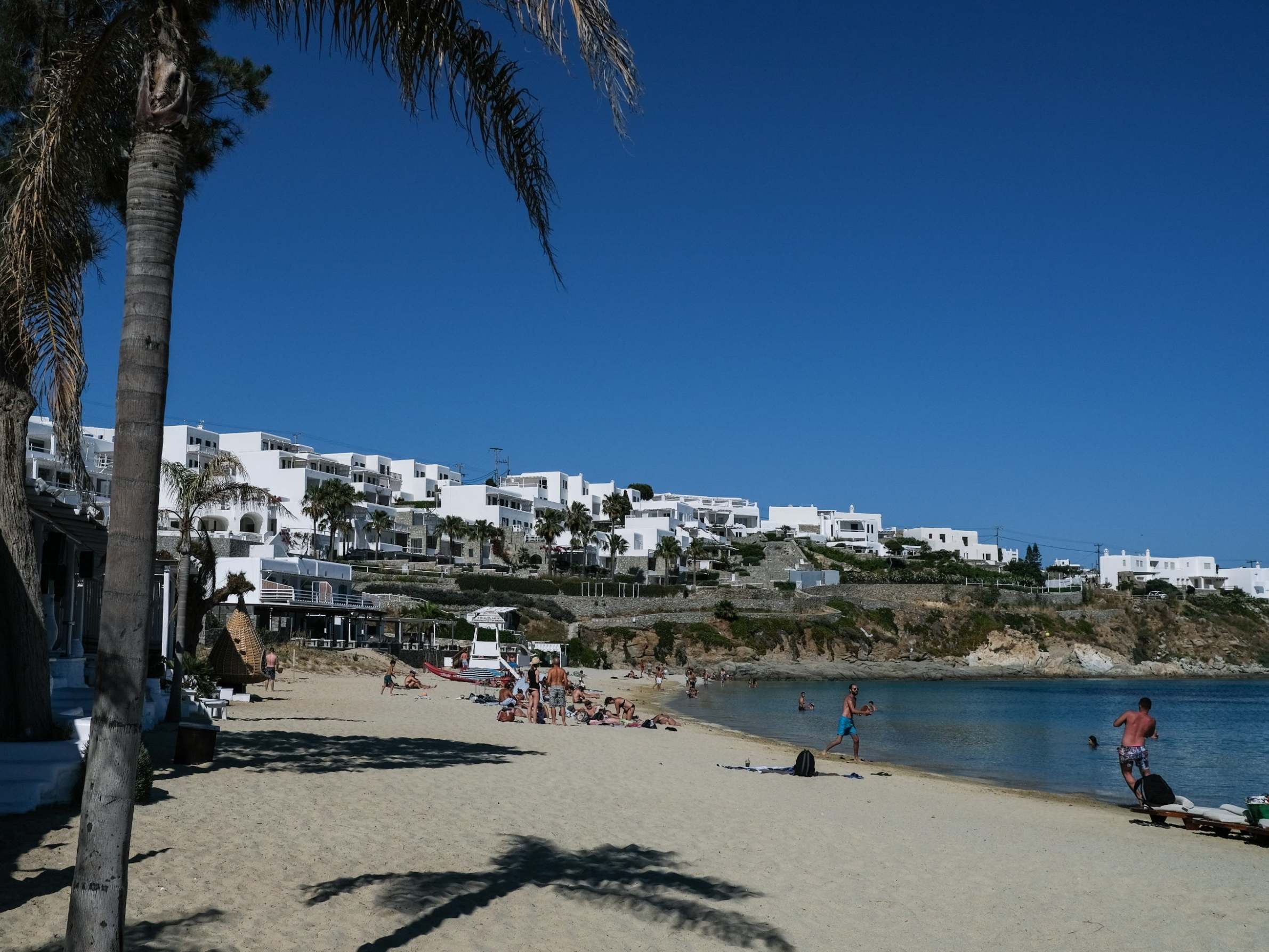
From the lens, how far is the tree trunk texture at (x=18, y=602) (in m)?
9.68

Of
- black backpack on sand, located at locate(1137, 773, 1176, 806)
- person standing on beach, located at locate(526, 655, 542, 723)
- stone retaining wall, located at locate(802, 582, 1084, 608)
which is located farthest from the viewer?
stone retaining wall, located at locate(802, 582, 1084, 608)

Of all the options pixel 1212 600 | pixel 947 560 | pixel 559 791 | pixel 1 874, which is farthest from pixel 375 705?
pixel 947 560

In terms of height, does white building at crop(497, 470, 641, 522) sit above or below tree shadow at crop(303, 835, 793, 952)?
above

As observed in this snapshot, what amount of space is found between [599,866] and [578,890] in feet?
2.83

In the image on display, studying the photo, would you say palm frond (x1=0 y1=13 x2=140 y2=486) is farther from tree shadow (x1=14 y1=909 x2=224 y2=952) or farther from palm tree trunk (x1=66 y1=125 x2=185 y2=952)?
tree shadow (x1=14 y1=909 x2=224 y2=952)

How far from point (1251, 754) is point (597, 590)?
5799cm

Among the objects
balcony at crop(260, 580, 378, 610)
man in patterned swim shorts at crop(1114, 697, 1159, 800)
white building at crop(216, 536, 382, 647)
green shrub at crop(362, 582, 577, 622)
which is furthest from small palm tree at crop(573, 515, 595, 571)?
man in patterned swim shorts at crop(1114, 697, 1159, 800)

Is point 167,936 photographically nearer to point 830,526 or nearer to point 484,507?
point 484,507

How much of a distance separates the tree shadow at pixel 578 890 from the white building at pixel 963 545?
153305 mm

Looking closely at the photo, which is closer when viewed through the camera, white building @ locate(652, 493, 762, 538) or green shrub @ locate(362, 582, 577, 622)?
green shrub @ locate(362, 582, 577, 622)

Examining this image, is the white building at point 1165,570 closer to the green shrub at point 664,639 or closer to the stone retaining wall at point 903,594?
the stone retaining wall at point 903,594

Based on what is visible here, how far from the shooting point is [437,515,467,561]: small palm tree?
92125mm

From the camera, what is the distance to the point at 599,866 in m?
8.81

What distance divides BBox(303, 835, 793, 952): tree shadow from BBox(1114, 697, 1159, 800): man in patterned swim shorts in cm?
895
